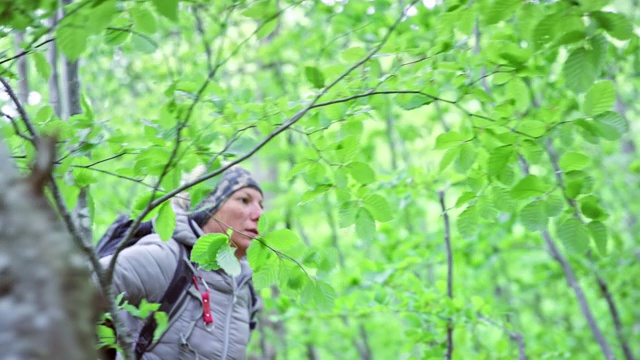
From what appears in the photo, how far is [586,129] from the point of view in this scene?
2000mm

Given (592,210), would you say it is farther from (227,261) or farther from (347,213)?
(227,261)

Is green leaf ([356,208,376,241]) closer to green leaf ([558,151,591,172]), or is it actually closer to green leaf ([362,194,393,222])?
green leaf ([362,194,393,222])

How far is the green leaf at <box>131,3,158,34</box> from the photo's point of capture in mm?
1799

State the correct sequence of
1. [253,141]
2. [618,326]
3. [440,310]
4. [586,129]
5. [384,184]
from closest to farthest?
[586,129] → [253,141] → [440,310] → [384,184] → [618,326]

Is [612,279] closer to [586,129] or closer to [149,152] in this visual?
[586,129]

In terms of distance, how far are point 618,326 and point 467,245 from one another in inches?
61.5

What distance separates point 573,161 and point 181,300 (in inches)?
66.5

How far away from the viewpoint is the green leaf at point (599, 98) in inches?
77.9

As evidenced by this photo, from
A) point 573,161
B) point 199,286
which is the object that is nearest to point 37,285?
point 573,161

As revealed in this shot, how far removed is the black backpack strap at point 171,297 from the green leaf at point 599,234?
5.51 ft

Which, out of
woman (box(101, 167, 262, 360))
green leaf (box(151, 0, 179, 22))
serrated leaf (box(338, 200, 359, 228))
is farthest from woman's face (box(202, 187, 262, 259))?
green leaf (box(151, 0, 179, 22))

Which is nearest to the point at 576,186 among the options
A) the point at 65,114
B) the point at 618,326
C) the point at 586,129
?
the point at 586,129

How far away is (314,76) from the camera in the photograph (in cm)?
210

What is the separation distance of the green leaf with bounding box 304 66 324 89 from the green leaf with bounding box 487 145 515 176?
595mm
